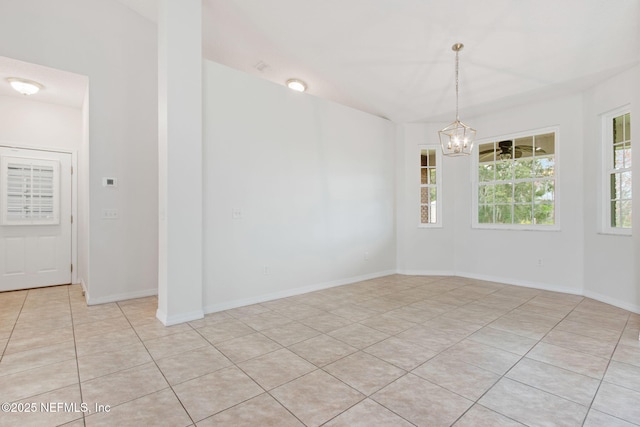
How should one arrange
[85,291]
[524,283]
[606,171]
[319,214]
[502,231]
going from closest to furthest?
[606,171], [85,291], [319,214], [524,283], [502,231]

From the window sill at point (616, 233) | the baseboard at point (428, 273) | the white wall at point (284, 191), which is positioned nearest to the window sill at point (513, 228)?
the window sill at point (616, 233)

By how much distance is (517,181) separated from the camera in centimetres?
498

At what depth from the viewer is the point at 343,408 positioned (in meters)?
1.75

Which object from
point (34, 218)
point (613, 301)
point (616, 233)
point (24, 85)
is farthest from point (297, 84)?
point (613, 301)

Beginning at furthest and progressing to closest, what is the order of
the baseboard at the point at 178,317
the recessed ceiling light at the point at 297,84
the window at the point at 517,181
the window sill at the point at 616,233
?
the recessed ceiling light at the point at 297,84 < the window at the point at 517,181 < the window sill at the point at 616,233 < the baseboard at the point at 178,317

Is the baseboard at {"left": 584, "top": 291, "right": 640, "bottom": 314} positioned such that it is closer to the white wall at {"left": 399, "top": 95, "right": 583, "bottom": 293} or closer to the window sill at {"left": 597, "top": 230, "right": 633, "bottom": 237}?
the white wall at {"left": 399, "top": 95, "right": 583, "bottom": 293}

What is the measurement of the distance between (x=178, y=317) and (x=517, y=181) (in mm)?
5285

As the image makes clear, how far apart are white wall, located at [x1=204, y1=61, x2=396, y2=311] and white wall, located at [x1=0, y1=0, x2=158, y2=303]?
130 cm

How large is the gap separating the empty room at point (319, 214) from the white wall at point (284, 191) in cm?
3

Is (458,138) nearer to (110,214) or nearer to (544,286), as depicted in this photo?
(544,286)

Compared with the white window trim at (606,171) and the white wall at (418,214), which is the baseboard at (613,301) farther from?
the white wall at (418,214)

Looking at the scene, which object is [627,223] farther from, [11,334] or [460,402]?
[11,334]

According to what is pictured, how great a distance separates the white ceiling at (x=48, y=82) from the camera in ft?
11.5

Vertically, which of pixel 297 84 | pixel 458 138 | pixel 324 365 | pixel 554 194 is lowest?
pixel 324 365
